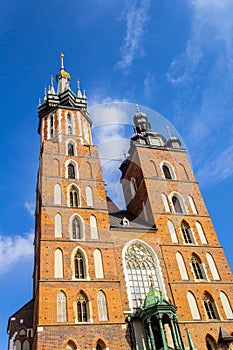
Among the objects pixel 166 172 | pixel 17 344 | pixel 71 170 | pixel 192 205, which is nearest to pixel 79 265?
pixel 17 344

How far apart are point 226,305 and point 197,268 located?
2.91 m

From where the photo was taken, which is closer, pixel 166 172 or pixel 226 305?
pixel 226 305

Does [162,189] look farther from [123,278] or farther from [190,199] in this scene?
[123,278]

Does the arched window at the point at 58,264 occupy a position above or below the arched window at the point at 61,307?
above

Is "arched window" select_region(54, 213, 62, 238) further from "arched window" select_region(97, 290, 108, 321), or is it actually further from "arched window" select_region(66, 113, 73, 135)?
"arched window" select_region(66, 113, 73, 135)

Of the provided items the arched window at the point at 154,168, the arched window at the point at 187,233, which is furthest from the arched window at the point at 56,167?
the arched window at the point at 187,233

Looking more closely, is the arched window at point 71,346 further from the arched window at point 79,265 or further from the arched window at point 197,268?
the arched window at point 197,268

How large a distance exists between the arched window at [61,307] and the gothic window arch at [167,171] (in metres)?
13.7

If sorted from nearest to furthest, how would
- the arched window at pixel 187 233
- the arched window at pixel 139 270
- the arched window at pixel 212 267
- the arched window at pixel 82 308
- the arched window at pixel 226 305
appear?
the arched window at pixel 82 308 < the arched window at pixel 139 270 < the arched window at pixel 226 305 < the arched window at pixel 212 267 < the arched window at pixel 187 233

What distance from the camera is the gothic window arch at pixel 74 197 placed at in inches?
959

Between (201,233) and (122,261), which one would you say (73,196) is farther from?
(201,233)

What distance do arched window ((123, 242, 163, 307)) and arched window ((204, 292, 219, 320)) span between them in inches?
122

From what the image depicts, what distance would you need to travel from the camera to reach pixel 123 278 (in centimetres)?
2128

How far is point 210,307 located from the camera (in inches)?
846
